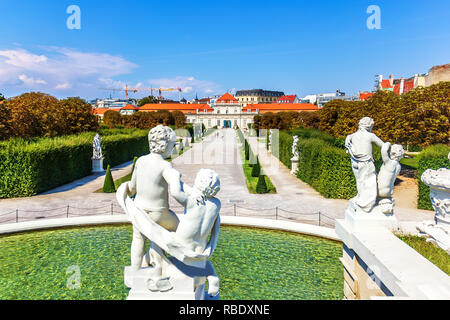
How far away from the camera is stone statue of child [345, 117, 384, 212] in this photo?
18.2 feet

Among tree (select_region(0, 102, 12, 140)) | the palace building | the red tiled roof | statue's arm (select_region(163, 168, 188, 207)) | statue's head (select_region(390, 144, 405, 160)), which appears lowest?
statue's arm (select_region(163, 168, 188, 207))

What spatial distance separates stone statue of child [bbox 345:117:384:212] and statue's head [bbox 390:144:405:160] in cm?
25

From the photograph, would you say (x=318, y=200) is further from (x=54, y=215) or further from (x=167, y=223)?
(x=167, y=223)

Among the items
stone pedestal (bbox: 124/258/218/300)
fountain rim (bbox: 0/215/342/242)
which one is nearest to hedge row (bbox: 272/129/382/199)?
fountain rim (bbox: 0/215/342/242)

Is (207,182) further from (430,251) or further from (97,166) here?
(97,166)

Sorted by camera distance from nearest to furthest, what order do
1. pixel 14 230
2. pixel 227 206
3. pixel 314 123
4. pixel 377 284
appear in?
1. pixel 377 284
2. pixel 14 230
3. pixel 227 206
4. pixel 314 123

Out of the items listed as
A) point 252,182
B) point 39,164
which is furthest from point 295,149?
point 39,164

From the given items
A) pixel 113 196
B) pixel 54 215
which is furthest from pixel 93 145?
pixel 54 215

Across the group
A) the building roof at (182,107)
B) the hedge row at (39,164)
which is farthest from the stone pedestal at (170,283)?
the building roof at (182,107)

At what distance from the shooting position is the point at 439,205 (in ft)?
14.6

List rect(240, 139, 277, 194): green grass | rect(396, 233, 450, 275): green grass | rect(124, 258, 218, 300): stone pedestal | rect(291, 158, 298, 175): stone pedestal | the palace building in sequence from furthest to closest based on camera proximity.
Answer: the palace building, rect(291, 158, 298, 175): stone pedestal, rect(240, 139, 277, 194): green grass, rect(396, 233, 450, 275): green grass, rect(124, 258, 218, 300): stone pedestal

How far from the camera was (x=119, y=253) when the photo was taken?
7957mm

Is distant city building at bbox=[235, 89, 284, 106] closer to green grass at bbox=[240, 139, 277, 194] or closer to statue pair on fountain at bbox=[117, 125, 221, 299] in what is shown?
green grass at bbox=[240, 139, 277, 194]
